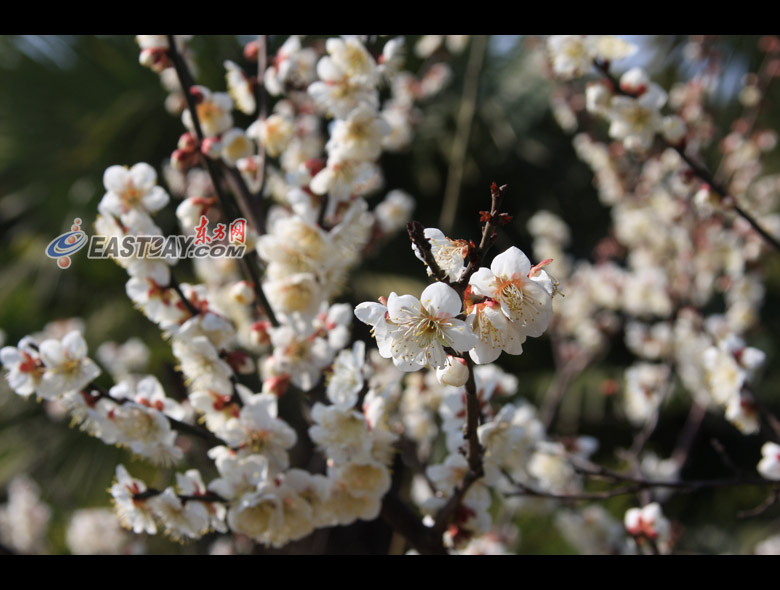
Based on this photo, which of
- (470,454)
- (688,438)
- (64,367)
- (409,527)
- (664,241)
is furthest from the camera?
(664,241)

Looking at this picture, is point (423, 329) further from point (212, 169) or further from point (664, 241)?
point (664, 241)

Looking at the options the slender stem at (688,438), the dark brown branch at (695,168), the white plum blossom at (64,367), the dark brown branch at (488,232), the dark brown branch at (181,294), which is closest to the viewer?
the dark brown branch at (488,232)

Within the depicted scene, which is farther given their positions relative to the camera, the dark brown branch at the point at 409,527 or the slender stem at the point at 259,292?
the slender stem at the point at 259,292

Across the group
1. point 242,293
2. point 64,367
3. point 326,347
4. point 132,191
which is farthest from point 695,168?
point 64,367

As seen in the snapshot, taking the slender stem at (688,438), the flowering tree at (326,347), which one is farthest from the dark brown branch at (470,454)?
the slender stem at (688,438)

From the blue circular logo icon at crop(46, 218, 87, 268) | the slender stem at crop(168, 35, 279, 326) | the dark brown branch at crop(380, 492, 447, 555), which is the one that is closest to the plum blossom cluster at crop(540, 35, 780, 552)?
the dark brown branch at crop(380, 492, 447, 555)

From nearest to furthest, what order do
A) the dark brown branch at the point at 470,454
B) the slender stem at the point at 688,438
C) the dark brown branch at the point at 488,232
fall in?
1. the dark brown branch at the point at 488,232
2. the dark brown branch at the point at 470,454
3. the slender stem at the point at 688,438

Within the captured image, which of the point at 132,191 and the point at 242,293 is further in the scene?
the point at 242,293

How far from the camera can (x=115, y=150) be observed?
346 cm

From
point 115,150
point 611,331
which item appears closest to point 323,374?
point 611,331

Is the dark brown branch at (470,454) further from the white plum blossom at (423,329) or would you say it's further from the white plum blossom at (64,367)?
the white plum blossom at (64,367)

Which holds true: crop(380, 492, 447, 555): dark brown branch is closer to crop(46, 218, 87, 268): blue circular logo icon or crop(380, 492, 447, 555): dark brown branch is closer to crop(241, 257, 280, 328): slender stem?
crop(241, 257, 280, 328): slender stem

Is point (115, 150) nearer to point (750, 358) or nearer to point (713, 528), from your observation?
point (750, 358)

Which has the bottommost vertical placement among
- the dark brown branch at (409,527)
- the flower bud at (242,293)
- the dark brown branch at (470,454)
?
the dark brown branch at (409,527)
